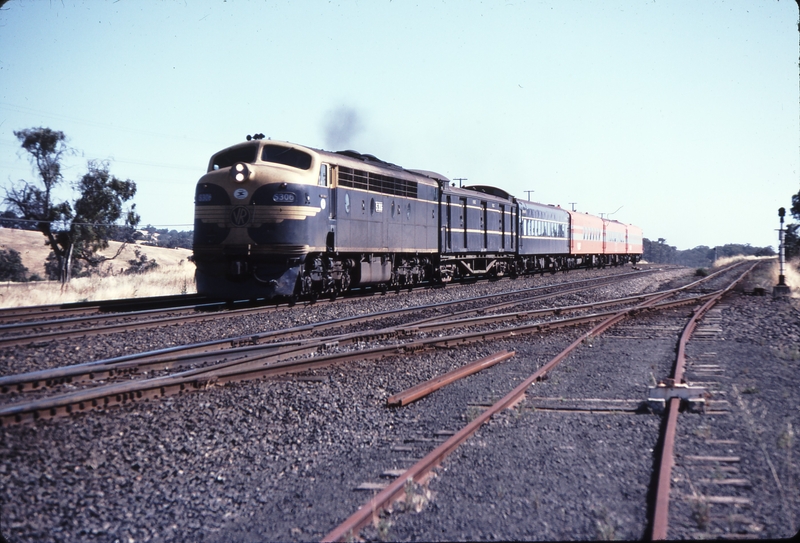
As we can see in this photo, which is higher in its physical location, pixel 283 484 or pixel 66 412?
pixel 66 412

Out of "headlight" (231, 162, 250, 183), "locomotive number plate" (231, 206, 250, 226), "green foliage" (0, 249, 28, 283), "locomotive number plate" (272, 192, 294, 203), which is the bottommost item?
"green foliage" (0, 249, 28, 283)

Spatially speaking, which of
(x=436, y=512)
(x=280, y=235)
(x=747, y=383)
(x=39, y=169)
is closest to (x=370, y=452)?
(x=436, y=512)

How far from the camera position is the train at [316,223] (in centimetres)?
1385

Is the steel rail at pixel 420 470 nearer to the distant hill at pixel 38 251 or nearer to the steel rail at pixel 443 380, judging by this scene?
the steel rail at pixel 443 380

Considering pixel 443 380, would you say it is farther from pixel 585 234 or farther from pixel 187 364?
pixel 585 234

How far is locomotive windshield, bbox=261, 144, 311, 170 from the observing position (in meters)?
14.5

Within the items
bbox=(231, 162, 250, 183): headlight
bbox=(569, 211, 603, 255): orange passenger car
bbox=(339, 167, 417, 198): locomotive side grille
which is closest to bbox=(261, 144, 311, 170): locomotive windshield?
bbox=(231, 162, 250, 183): headlight

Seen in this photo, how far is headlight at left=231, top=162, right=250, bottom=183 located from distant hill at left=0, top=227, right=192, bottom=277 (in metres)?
42.1

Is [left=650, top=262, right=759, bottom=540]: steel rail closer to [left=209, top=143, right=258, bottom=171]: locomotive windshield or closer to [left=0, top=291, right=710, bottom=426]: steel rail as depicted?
[left=0, top=291, right=710, bottom=426]: steel rail

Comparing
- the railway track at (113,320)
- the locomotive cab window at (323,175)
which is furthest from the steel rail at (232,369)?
the locomotive cab window at (323,175)

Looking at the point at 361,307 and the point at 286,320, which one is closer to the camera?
the point at 286,320

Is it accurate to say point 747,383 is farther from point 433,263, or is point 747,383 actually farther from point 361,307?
point 433,263

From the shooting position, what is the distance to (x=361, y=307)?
14.9 metres

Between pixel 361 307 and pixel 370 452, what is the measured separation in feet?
30.7
